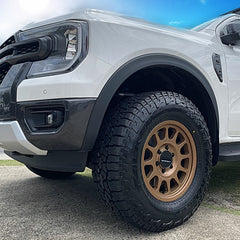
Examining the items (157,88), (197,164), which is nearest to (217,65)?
(157,88)

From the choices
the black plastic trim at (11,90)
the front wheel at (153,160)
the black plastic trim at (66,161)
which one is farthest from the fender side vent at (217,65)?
the black plastic trim at (11,90)

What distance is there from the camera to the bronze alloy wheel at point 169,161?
83.8 inches

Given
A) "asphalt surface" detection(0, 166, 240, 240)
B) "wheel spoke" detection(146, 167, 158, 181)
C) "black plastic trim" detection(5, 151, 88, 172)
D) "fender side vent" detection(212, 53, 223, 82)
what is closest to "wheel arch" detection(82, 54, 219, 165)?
"black plastic trim" detection(5, 151, 88, 172)

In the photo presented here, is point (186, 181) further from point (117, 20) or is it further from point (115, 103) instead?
point (117, 20)

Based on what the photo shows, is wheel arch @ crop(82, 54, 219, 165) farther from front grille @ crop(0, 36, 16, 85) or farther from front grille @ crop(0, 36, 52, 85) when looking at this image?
front grille @ crop(0, 36, 16, 85)

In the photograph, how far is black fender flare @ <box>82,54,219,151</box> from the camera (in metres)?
1.91

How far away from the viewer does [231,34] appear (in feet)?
9.55

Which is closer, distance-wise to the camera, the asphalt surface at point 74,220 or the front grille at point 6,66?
the asphalt surface at point 74,220

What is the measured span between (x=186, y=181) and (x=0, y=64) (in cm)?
175

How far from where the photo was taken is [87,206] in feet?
8.54

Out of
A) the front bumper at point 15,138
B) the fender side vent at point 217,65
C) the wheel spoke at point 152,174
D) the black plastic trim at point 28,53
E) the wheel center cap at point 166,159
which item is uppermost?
the black plastic trim at point 28,53

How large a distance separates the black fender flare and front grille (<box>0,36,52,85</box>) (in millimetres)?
495

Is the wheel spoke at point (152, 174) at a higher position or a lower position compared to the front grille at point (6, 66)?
lower

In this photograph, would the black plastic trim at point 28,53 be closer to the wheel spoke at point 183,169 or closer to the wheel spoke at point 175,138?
the wheel spoke at point 175,138
